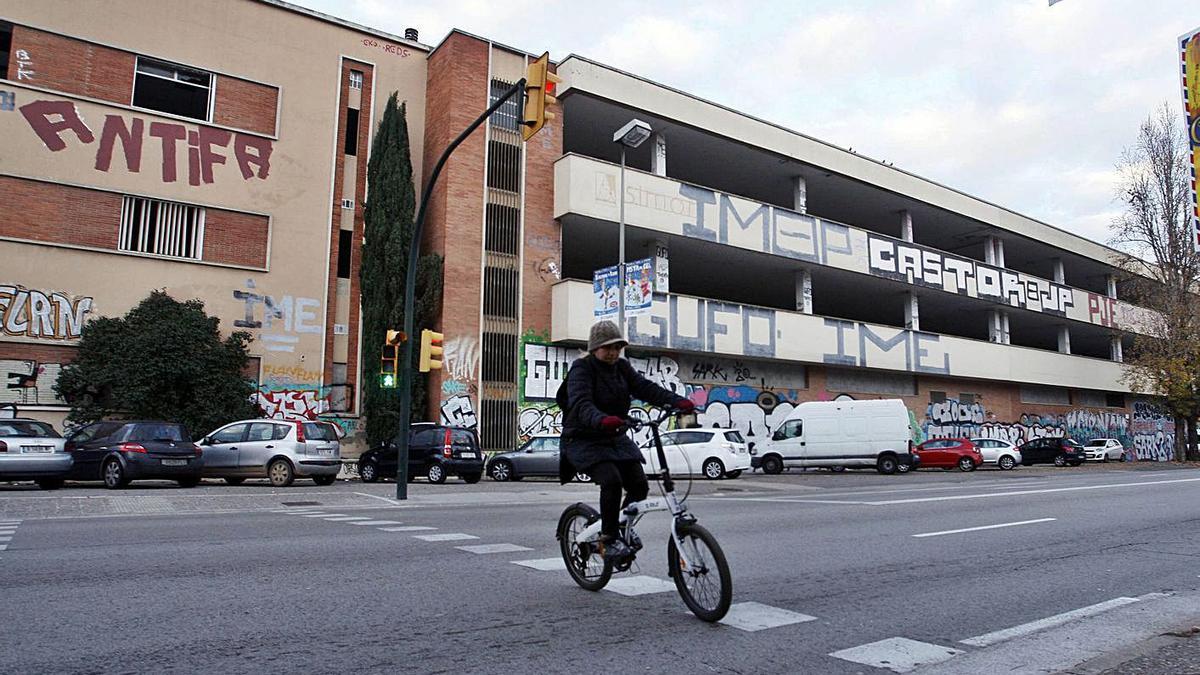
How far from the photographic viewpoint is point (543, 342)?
1088 inches

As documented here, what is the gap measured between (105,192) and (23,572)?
777 inches

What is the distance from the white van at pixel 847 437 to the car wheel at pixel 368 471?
493 inches

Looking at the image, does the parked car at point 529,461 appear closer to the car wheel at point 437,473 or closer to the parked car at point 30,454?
the car wheel at point 437,473

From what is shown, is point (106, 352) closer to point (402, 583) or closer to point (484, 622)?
point (402, 583)

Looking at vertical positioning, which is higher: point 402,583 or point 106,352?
point 106,352

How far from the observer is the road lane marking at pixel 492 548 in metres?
7.88

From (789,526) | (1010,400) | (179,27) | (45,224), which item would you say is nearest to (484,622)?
(789,526)

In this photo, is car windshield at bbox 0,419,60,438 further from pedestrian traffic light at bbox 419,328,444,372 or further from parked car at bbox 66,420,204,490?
pedestrian traffic light at bbox 419,328,444,372

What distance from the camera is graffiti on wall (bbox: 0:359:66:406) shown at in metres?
21.2

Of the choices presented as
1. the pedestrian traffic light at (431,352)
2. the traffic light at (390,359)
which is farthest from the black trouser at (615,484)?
the traffic light at (390,359)

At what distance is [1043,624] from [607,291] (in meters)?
17.2

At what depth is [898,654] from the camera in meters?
4.45

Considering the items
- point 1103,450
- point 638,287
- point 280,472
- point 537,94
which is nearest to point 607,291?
point 638,287

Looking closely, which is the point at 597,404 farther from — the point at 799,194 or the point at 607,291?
the point at 799,194
